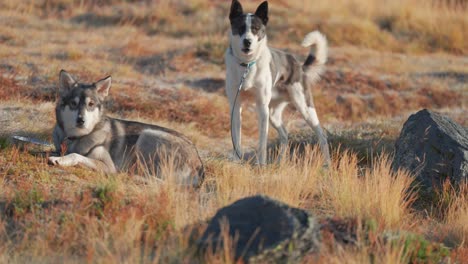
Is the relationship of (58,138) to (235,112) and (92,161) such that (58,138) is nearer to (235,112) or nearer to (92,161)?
(92,161)

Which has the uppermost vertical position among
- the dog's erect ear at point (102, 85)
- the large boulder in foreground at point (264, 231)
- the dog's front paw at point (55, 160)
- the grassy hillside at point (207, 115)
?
the dog's erect ear at point (102, 85)

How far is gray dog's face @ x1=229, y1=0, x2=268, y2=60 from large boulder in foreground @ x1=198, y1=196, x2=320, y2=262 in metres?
3.82

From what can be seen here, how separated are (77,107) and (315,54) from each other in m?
4.44

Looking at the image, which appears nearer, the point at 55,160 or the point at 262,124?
the point at 55,160

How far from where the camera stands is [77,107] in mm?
7195

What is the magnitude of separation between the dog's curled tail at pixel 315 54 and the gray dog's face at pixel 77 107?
3.85 metres

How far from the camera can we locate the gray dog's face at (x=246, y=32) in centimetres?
883

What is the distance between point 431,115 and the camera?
8461 mm

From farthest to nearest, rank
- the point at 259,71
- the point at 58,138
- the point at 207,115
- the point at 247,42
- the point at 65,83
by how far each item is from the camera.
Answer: the point at 207,115 → the point at 259,71 → the point at 247,42 → the point at 58,138 → the point at 65,83

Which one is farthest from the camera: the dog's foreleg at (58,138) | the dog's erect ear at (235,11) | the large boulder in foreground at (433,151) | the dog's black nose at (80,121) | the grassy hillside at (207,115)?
the dog's erect ear at (235,11)

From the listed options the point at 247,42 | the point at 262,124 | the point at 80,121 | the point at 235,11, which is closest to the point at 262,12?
the point at 235,11

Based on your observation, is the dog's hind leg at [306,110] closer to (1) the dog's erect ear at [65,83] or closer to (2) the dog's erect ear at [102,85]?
(2) the dog's erect ear at [102,85]

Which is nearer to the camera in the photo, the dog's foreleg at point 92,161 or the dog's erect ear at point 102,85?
the dog's foreleg at point 92,161

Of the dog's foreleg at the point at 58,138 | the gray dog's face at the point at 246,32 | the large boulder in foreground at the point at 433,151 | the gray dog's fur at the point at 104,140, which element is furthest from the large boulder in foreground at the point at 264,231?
the gray dog's face at the point at 246,32
